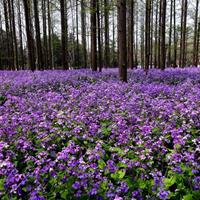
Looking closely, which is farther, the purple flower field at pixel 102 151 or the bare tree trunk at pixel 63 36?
the bare tree trunk at pixel 63 36

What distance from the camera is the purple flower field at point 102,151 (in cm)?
288

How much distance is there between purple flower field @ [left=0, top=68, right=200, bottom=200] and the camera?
288 centimetres

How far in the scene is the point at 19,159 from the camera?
12.7 feet

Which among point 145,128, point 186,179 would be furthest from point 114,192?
point 145,128

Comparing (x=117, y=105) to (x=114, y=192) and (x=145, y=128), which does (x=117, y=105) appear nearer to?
(x=145, y=128)

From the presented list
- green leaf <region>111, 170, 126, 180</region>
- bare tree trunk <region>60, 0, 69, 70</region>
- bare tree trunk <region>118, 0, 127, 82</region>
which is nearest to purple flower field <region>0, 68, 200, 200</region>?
green leaf <region>111, 170, 126, 180</region>

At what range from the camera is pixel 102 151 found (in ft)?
11.4

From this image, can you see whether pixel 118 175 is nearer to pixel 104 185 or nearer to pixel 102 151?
pixel 104 185

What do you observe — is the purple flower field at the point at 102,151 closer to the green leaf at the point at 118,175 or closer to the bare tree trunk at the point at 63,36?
the green leaf at the point at 118,175

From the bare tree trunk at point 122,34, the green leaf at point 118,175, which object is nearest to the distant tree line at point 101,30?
the bare tree trunk at point 122,34

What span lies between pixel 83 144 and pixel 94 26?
11.6m

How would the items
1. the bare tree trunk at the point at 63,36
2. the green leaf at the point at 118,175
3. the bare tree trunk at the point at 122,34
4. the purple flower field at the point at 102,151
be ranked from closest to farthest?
1. the purple flower field at the point at 102,151
2. the green leaf at the point at 118,175
3. the bare tree trunk at the point at 122,34
4. the bare tree trunk at the point at 63,36

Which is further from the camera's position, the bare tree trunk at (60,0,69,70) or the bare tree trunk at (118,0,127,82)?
the bare tree trunk at (60,0,69,70)

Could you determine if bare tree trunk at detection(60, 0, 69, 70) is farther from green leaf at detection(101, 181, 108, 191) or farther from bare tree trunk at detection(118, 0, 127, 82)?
green leaf at detection(101, 181, 108, 191)
